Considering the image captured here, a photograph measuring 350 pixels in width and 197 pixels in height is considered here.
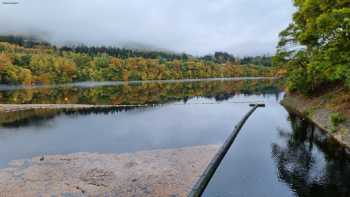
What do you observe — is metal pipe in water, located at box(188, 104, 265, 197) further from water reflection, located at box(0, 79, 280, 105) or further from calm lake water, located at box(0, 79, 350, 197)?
water reflection, located at box(0, 79, 280, 105)

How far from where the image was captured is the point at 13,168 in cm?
1466

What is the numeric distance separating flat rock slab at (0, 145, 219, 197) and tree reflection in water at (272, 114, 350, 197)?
3.97m

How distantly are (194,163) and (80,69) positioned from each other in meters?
132

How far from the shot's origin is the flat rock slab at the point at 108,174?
37.2 ft

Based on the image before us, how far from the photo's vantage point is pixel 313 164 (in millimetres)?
14273

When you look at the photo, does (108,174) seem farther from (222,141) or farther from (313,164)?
(313,164)

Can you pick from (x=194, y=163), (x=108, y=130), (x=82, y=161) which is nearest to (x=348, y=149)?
(x=194, y=163)

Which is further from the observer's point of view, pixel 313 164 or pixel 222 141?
pixel 222 141

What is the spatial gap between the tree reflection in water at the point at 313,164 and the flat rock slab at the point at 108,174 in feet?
13.0

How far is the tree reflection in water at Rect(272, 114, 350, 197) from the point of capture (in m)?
11.5

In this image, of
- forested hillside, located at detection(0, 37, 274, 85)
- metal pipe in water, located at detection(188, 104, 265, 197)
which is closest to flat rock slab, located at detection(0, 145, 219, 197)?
metal pipe in water, located at detection(188, 104, 265, 197)

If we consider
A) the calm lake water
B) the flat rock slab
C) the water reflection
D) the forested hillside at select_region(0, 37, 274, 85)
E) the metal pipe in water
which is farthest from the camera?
the forested hillside at select_region(0, 37, 274, 85)

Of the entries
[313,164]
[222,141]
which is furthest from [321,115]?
[313,164]

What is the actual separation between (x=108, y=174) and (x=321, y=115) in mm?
18811
